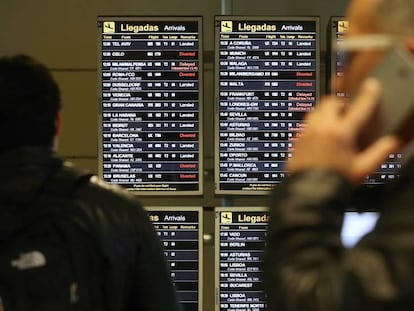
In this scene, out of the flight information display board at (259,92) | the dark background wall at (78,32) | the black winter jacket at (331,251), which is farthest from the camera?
the dark background wall at (78,32)

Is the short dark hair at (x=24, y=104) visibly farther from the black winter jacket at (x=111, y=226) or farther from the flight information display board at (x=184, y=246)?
the flight information display board at (x=184, y=246)

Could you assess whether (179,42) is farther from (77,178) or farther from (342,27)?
(77,178)

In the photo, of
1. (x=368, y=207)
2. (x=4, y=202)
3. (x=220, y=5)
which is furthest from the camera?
(x=220, y=5)

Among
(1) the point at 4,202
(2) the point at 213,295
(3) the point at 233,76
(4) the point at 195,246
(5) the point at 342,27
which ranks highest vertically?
(5) the point at 342,27

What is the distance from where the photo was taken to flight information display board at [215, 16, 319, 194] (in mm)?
3629

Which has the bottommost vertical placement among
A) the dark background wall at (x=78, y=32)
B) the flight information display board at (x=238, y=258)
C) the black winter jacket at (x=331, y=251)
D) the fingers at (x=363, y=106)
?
the flight information display board at (x=238, y=258)

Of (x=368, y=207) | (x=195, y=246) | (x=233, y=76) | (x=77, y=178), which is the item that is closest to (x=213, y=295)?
(x=195, y=246)

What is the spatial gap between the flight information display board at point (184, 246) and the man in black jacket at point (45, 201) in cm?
180

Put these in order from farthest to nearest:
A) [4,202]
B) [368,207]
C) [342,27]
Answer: [342,27] → [4,202] → [368,207]

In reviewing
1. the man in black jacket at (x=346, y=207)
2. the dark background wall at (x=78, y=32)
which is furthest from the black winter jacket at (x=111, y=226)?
the dark background wall at (x=78, y=32)

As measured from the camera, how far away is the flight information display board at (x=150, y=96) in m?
3.64

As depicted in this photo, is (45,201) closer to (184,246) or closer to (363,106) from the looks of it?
(363,106)

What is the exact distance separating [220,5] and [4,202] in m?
2.44

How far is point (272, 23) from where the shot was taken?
12.0 feet
